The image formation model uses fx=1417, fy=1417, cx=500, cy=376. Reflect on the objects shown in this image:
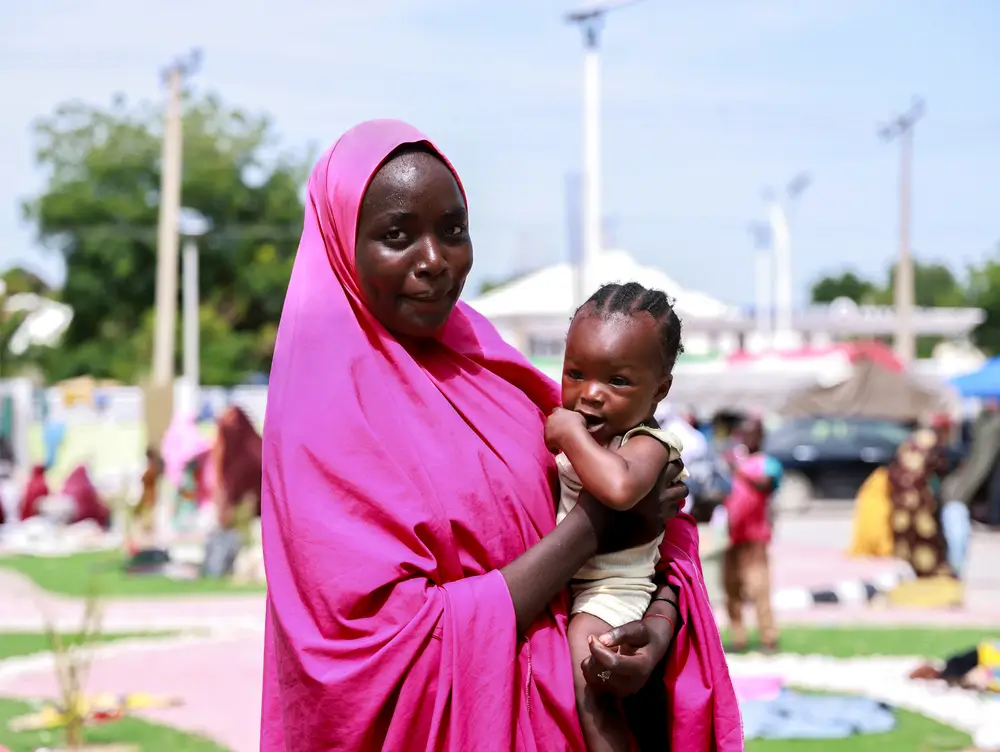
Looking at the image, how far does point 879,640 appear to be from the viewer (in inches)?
428

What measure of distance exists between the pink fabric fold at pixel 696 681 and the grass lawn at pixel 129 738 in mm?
5372

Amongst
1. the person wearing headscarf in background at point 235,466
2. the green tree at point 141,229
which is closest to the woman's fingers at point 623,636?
the person wearing headscarf in background at point 235,466

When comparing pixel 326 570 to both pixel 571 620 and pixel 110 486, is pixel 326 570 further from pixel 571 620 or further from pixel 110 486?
pixel 110 486

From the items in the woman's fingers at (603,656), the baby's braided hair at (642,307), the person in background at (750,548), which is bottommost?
the person in background at (750,548)

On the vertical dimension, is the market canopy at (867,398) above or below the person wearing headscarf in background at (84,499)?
above

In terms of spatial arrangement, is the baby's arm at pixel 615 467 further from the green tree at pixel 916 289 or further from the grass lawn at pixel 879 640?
the green tree at pixel 916 289

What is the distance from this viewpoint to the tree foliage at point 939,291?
65.1 meters

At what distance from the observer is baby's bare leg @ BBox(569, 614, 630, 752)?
237 centimetres

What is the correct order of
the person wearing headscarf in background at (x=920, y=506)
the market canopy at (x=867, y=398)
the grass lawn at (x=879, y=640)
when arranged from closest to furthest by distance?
the grass lawn at (x=879, y=640) → the person wearing headscarf in background at (x=920, y=506) → the market canopy at (x=867, y=398)

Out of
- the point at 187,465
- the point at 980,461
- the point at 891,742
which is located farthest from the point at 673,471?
the point at 187,465

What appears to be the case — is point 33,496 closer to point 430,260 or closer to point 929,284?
point 430,260

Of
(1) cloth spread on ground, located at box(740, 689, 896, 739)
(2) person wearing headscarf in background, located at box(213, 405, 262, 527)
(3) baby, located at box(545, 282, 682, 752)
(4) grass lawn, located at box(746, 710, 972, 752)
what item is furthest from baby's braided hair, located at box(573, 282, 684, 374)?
(2) person wearing headscarf in background, located at box(213, 405, 262, 527)

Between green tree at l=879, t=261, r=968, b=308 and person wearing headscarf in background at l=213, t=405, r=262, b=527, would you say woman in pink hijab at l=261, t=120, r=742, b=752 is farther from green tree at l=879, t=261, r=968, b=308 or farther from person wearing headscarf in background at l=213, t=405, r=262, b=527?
green tree at l=879, t=261, r=968, b=308

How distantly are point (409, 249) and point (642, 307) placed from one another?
0.44 m
